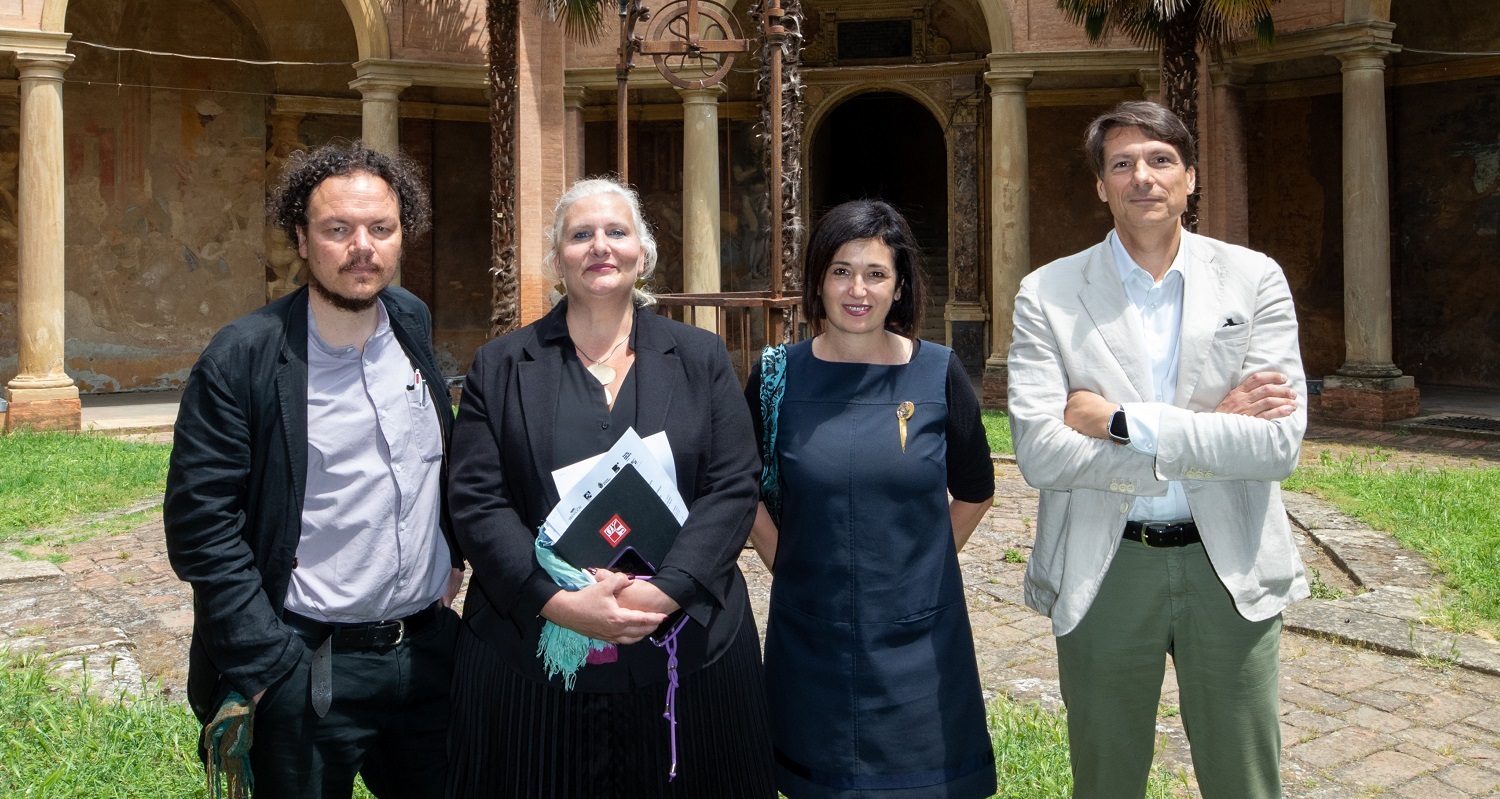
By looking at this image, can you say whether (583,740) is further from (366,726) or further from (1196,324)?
(1196,324)

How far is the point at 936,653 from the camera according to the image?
2875mm

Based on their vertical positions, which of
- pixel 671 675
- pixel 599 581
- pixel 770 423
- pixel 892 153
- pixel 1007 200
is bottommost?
pixel 671 675

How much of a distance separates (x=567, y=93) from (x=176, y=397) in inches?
256

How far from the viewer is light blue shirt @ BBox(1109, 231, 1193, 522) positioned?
2967 mm

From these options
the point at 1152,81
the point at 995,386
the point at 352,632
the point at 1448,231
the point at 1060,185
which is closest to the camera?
the point at 352,632

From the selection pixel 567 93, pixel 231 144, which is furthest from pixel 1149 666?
pixel 231 144

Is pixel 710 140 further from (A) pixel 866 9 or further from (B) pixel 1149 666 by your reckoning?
(B) pixel 1149 666

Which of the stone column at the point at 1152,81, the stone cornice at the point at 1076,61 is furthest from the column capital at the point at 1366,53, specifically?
the stone cornice at the point at 1076,61

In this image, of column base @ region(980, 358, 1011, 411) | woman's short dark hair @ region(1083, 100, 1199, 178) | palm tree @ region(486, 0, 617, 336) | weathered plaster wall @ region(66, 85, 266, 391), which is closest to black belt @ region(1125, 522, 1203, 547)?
woman's short dark hair @ region(1083, 100, 1199, 178)

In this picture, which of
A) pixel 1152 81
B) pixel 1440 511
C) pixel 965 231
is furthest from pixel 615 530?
pixel 965 231

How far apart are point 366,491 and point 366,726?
520mm

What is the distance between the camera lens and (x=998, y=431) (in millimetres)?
12562

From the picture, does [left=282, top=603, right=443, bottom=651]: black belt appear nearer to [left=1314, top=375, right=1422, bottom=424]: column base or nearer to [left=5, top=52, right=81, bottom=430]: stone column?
[left=5, top=52, right=81, bottom=430]: stone column

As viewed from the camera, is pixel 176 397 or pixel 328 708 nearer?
pixel 328 708
